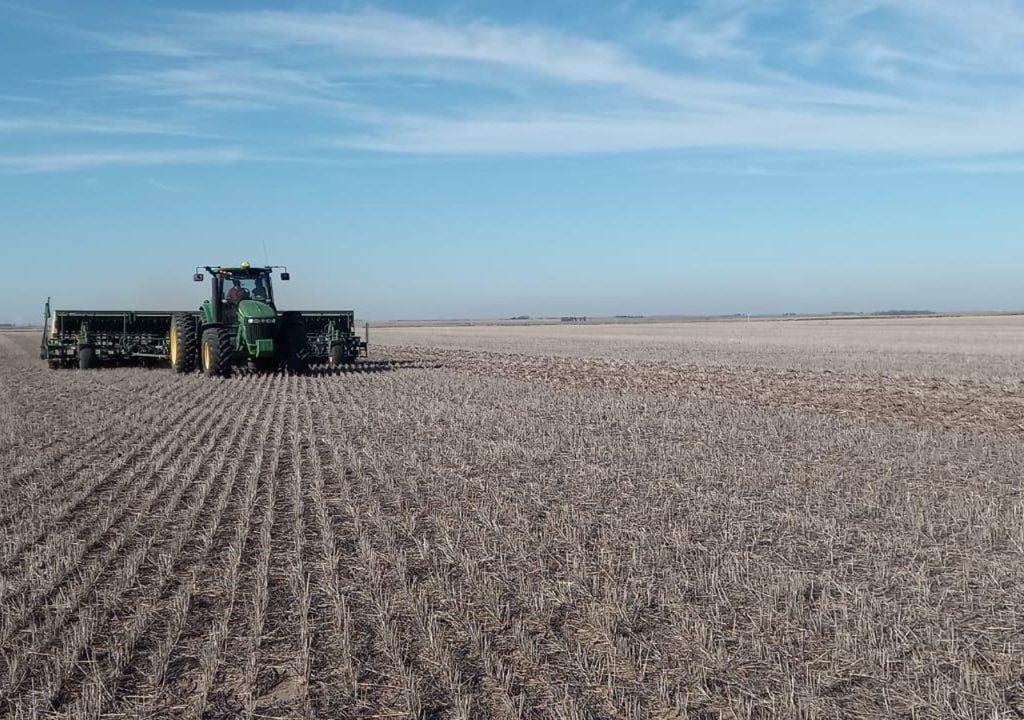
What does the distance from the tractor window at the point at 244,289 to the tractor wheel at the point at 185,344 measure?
121 centimetres

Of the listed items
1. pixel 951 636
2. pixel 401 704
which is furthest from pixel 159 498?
pixel 951 636

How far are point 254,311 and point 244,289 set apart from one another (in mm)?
1292

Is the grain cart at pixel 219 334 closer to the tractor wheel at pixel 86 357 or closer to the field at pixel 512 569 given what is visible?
the tractor wheel at pixel 86 357

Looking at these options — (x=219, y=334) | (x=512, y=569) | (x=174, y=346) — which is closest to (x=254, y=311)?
(x=219, y=334)

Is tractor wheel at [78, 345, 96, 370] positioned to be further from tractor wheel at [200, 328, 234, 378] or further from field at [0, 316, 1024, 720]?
field at [0, 316, 1024, 720]

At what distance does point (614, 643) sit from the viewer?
4473mm

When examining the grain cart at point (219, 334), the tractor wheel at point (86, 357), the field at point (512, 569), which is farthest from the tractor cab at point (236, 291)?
the field at point (512, 569)

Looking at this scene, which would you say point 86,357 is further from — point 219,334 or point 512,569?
point 512,569

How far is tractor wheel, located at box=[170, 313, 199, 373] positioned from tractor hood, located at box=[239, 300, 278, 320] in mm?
1694

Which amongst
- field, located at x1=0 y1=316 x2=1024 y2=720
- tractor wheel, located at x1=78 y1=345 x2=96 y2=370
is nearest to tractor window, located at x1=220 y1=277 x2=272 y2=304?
tractor wheel, located at x1=78 y1=345 x2=96 y2=370

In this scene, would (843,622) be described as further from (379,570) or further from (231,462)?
(231,462)

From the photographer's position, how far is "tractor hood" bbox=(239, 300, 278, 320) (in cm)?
1991

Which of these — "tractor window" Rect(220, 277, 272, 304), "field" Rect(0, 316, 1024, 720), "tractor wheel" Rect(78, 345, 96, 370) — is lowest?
"field" Rect(0, 316, 1024, 720)

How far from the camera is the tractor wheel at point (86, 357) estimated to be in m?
23.0
